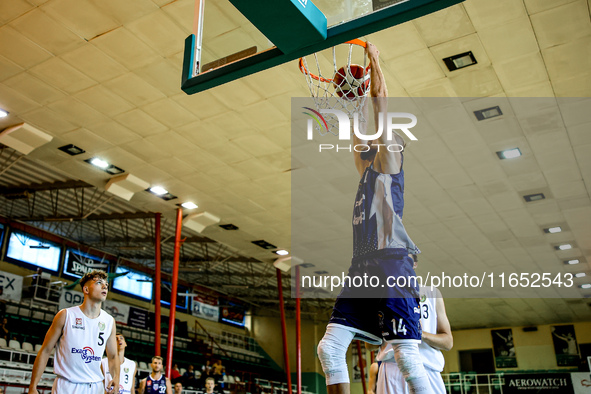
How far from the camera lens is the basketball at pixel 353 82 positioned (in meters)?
4.51

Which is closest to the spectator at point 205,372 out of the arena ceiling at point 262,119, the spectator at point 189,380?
the spectator at point 189,380

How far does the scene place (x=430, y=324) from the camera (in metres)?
3.73

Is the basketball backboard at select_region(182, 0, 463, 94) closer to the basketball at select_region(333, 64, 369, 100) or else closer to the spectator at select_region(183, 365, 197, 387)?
the basketball at select_region(333, 64, 369, 100)

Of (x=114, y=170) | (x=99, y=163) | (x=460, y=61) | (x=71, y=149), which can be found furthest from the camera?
(x=114, y=170)

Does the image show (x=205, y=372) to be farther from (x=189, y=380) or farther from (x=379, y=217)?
(x=379, y=217)

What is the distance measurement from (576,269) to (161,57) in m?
14.9

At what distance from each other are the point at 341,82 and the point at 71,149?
7.21 meters

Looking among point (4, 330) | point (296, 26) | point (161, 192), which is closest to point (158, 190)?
point (161, 192)

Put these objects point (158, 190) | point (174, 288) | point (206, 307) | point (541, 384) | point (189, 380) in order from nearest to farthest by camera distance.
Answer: point (158, 190) < point (174, 288) < point (189, 380) < point (541, 384) < point (206, 307)

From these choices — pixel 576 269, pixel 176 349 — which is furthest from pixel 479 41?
pixel 176 349

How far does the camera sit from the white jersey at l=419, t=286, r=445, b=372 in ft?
11.9

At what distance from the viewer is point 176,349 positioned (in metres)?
Answer: 20.9

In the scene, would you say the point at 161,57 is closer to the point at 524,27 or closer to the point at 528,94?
the point at 524,27

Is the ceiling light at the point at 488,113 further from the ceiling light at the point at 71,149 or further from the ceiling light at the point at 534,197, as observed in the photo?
the ceiling light at the point at 71,149
